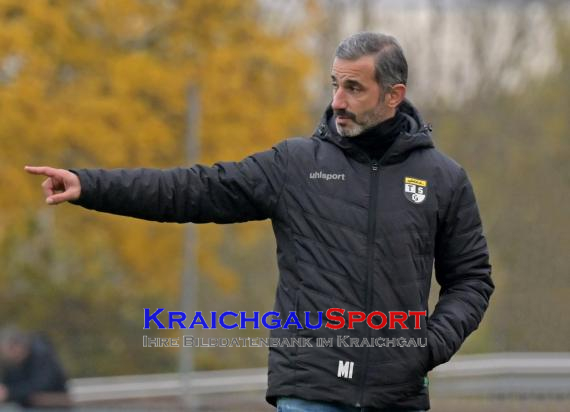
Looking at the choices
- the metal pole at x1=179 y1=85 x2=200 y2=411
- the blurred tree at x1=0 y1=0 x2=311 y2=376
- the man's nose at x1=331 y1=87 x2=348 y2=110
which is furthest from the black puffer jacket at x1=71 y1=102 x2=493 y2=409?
the metal pole at x1=179 y1=85 x2=200 y2=411

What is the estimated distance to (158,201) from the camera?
446 cm

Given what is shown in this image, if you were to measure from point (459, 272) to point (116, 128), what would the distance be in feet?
35.9

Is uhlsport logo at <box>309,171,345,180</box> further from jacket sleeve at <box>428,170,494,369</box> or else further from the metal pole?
the metal pole

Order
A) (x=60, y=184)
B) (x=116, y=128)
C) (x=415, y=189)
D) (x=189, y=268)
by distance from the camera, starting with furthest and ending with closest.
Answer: (x=189, y=268) → (x=116, y=128) → (x=415, y=189) → (x=60, y=184)

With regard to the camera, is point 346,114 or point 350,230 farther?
point 346,114

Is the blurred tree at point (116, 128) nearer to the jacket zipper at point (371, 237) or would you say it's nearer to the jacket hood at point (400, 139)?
the jacket hood at point (400, 139)

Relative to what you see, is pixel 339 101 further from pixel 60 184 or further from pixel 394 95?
pixel 60 184

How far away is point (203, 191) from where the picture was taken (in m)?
4.53

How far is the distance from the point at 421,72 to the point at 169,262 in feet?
26.3

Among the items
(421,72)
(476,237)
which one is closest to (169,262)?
(421,72)

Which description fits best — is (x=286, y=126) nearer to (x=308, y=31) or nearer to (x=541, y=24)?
(x=308, y=31)

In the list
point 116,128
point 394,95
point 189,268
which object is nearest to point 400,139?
point 394,95

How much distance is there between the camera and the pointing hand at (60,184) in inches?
168

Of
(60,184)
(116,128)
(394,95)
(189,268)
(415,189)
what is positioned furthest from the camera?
(189,268)
